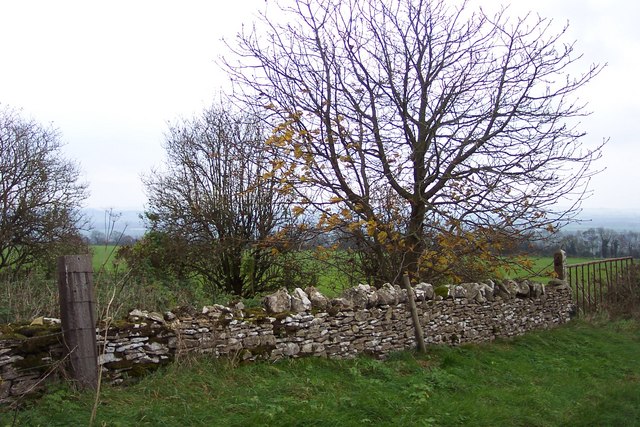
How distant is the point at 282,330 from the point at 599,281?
1262 cm

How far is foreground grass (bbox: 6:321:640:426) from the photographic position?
5691mm

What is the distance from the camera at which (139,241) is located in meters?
17.7

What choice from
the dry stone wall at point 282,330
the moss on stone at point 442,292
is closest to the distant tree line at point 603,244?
the dry stone wall at point 282,330

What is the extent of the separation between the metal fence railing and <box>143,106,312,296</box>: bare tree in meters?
8.18

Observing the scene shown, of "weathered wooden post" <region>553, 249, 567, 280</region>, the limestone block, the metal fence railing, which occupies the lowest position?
the metal fence railing

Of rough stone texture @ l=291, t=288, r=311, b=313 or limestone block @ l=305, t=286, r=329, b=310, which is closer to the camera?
rough stone texture @ l=291, t=288, r=311, b=313

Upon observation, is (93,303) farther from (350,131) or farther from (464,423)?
(350,131)

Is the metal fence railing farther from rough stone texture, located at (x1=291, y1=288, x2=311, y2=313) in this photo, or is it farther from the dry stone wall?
rough stone texture, located at (x1=291, y1=288, x2=311, y2=313)

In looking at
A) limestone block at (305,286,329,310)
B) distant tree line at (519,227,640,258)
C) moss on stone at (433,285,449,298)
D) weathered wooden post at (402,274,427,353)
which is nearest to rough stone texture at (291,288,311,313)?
limestone block at (305,286,329,310)

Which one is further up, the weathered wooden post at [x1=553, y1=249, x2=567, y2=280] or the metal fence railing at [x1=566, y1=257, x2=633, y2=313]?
the weathered wooden post at [x1=553, y1=249, x2=567, y2=280]

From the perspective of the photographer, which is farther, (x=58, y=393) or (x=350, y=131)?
(x=350, y=131)

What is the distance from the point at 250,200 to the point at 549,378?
9748 mm

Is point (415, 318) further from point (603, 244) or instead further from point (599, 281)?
point (603, 244)

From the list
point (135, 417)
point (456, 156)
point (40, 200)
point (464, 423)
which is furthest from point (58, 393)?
point (40, 200)
